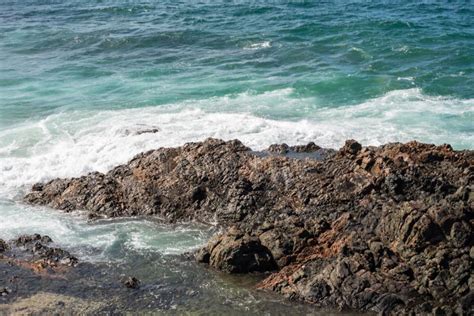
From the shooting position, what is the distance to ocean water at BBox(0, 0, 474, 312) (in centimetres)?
2247

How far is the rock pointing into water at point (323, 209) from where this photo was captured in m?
13.2

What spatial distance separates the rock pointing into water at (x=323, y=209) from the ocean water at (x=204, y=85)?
1089 mm

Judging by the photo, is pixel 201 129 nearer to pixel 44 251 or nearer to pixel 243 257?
pixel 44 251

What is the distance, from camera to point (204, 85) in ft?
107

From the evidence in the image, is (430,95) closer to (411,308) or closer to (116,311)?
(411,308)

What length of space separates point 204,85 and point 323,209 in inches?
695

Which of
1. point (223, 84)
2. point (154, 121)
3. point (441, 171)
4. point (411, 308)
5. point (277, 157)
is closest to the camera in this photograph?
point (411, 308)

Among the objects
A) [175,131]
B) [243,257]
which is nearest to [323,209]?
[243,257]

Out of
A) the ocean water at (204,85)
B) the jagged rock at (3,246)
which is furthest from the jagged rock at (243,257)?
the jagged rock at (3,246)

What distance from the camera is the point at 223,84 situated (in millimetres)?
32750

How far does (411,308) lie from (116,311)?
6157 mm

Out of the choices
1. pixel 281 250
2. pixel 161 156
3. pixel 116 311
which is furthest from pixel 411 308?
pixel 161 156

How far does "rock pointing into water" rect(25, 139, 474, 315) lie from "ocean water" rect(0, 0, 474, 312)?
1089 mm

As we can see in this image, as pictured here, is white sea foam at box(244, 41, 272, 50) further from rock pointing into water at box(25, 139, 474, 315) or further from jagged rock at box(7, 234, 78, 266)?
jagged rock at box(7, 234, 78, 266)
